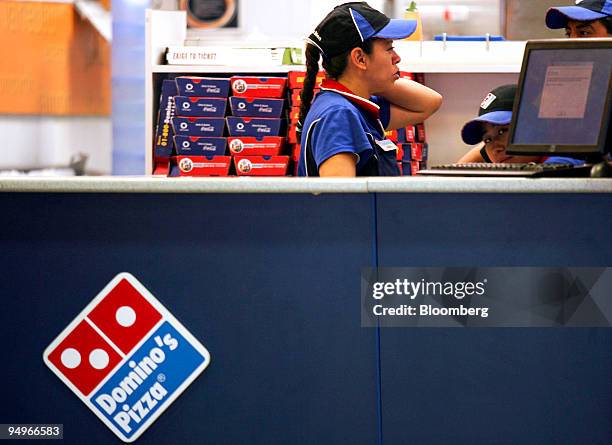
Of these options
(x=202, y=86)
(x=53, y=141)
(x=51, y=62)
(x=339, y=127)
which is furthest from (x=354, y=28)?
(x=53, y=141)

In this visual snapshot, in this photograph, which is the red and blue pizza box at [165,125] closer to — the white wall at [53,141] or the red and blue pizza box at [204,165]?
the red and blue pizza box at [204,165]

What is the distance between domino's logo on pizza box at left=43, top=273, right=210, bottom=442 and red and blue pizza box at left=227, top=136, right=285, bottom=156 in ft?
6.26

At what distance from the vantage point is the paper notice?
6.31ft

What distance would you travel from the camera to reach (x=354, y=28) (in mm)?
2322

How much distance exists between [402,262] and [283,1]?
3.58 m

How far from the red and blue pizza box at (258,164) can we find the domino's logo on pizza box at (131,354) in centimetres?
189

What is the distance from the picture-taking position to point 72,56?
18.5 feet

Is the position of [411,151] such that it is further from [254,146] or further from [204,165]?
[204,165]

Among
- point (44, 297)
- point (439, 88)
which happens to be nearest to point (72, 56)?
point (439, 88)

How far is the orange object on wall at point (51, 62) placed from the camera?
5238 mm

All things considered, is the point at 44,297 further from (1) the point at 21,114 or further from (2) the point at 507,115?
(1) the point at 21,114

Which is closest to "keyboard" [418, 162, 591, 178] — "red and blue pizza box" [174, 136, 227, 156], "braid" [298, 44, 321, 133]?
"braid" [298, 44, 321, 133]

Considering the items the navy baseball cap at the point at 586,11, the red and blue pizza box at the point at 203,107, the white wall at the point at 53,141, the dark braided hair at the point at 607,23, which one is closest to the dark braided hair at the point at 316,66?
the navy baseball cap at the point at 586,11

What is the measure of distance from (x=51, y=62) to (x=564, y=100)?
4205 millimetres
